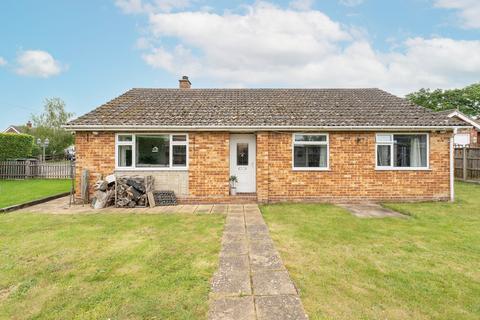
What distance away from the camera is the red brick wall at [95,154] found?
9156 mm

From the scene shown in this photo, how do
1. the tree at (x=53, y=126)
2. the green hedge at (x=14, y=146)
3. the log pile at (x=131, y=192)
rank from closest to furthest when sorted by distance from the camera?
the log pile at (x=131, y=192) < the green hedge at (x=14, y=146) < the tree at (x=53, y=126)

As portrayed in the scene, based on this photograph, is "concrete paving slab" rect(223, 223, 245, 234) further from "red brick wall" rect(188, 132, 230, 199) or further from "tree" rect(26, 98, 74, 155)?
"tree" rect(26, 98, 74, 155)

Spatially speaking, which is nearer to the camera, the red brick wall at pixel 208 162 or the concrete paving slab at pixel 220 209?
the concrete paving slab at pixel 220 209

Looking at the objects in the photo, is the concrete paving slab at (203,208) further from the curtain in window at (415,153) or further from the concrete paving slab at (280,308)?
the curtain in window at (415,153)

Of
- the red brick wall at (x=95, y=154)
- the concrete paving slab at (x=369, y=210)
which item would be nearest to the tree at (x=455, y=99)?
the concrete paving slab at (x=369, y=210)

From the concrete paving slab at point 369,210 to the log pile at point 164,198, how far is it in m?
5.91

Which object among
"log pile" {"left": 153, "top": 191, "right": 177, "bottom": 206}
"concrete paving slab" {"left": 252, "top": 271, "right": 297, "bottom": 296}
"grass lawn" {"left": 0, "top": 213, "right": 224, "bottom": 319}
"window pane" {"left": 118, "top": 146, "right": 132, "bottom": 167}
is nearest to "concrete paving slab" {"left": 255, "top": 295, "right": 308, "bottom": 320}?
"concrete paving slab" {"left": 252, "top": 271, "right": 297, "bottom": 296}

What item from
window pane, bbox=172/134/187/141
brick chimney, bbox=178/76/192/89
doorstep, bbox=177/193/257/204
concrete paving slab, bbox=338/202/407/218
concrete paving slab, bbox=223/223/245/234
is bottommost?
concrete paving slab, bbox=223/223/245/234

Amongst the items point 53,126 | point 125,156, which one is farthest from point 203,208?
point 53,126

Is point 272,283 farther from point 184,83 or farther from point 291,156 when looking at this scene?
point 184,83

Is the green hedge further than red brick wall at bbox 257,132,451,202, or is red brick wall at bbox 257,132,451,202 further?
the green hedge

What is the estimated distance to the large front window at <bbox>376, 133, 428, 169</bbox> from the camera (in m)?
9.38

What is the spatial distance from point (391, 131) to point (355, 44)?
10.7m

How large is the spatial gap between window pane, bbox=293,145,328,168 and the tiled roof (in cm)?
90
